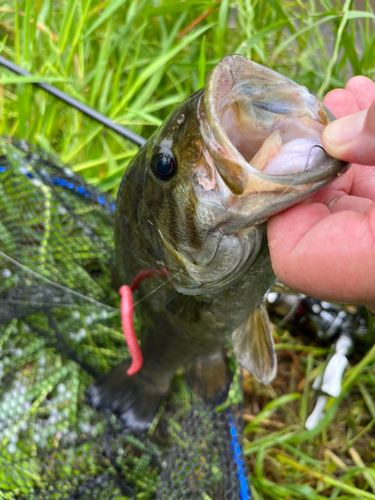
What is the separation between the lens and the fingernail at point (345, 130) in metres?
0.67

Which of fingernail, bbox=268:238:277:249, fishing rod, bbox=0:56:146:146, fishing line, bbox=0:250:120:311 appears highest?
fingernail, bbox=268:238:277:249

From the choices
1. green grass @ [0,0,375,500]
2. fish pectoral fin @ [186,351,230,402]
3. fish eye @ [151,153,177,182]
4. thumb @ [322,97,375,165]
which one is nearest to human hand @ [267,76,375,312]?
thumb @ [322,97,375,165]

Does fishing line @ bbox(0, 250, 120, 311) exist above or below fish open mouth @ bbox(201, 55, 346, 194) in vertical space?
below

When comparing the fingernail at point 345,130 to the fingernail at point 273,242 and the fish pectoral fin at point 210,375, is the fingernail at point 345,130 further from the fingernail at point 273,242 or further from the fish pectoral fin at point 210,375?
the fish pectoral fin at point 210,375

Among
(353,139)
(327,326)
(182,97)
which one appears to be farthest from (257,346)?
(182,97)

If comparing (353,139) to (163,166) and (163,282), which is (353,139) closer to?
(163,166)

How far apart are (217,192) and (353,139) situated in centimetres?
26

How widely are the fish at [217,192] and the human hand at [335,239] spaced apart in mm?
46

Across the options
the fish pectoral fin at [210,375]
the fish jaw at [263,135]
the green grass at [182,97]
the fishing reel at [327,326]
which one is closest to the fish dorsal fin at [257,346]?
the fish pectoral fin at [210,375]

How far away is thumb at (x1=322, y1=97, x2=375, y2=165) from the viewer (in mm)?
664

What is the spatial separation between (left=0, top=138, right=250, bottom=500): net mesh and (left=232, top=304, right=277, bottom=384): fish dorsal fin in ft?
0.56

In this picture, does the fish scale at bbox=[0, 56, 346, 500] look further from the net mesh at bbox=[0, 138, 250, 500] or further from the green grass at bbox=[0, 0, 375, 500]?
the green grass at bbox=[0, 0, 375, 500]

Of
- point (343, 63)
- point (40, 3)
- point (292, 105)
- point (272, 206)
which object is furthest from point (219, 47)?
point (272, 206)

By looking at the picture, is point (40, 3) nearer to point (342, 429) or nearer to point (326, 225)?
point (326, 225)
